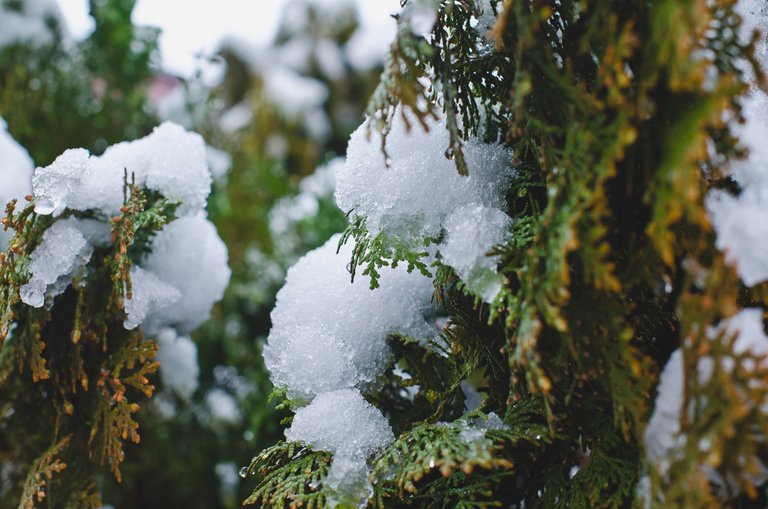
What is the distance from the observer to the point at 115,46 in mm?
2367

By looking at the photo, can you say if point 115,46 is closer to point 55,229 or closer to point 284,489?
point 55,229

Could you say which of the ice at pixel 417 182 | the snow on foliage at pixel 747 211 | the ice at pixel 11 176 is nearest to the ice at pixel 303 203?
the ice at pixel 11 176

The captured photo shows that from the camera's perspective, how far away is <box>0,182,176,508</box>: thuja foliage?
1098mm

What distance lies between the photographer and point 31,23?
2.35m

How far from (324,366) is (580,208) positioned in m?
0.57

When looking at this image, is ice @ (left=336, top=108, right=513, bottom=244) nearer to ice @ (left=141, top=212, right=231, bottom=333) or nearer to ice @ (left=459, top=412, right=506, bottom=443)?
ice @ (left=459, top=412, right=506, bottom=443)

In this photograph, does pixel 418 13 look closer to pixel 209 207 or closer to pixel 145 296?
pixel 145 296

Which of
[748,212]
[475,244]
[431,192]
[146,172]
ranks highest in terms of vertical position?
[146,172]

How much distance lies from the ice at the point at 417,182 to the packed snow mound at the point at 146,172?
1.42 ft

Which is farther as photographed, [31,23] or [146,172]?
[31,23]

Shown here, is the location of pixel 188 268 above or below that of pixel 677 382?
above

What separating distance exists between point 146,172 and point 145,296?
283 mm

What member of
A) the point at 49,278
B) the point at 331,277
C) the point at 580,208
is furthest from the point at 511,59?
the point at 49,278

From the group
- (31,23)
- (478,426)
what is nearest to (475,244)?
(478,426)
